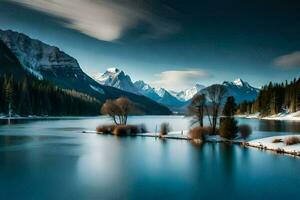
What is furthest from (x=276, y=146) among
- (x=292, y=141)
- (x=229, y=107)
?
(x=229, y=107)

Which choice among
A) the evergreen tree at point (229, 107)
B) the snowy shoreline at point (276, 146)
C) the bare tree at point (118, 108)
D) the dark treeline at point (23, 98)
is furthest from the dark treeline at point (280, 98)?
the dark treeline at point (23, 98)

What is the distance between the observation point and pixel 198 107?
72.2 m

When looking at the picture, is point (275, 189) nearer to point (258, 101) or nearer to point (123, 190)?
point (123, 190)

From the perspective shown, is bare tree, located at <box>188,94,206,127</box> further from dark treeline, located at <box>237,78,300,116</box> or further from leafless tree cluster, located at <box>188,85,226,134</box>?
dark treeline, located at <box>237,78,300,116</box>

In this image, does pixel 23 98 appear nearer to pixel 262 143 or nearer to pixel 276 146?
pixel 262 143

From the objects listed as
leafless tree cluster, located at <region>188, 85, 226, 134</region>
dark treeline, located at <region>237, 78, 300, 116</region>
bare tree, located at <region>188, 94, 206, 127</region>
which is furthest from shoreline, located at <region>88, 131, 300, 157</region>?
dark treeline, located at <region>237, 78, 300, 116</region>

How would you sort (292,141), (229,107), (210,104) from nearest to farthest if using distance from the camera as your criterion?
1. (292,141)
2. (210,104)
3. (229,107)

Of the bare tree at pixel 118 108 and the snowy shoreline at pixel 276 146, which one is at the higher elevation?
the bare tree at pixel 118 108

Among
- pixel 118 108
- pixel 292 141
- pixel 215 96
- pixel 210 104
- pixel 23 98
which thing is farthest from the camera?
pixel 23 98

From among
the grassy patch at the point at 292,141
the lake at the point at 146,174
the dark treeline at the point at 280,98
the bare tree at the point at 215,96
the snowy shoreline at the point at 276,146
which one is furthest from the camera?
the dark treeline at the point at 280,98

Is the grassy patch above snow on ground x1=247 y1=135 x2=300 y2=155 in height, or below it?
above

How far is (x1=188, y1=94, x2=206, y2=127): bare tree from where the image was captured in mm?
71662

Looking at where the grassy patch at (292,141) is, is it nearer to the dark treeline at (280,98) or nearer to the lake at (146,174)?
the lake at (146,174)

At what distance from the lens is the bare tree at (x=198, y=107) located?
71.7 m
